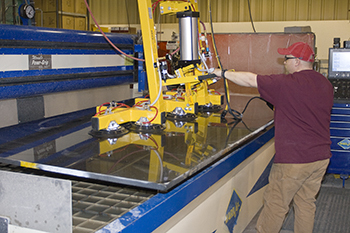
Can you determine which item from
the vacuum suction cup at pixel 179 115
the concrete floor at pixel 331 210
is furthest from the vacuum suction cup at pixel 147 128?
the concrete floor at pixel 331 210

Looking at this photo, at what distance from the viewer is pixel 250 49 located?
12.3ft

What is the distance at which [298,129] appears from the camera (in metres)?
1.94

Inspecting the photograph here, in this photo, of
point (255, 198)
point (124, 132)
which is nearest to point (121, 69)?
point (124, 132)

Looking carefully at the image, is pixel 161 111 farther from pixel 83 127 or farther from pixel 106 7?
pixel 106 7

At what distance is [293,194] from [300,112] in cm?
48

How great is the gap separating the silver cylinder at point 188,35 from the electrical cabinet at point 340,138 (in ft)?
5.41

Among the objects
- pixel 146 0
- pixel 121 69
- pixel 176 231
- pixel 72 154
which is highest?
pixel 146 0

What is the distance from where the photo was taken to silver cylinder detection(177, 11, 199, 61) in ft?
7.48

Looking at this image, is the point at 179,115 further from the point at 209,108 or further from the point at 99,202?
the point at 99,202

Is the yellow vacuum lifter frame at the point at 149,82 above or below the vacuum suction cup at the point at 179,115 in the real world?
above

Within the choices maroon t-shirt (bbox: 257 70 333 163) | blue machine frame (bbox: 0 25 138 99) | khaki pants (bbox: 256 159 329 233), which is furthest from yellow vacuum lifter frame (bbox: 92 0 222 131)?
khaki pants (bbox: 256 159 329 233)

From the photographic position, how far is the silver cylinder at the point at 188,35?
7.48 feet

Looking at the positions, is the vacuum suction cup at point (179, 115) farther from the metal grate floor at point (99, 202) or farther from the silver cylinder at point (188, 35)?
the metal grate floor at point (99, 202)

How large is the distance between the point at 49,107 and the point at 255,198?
1.55 m
